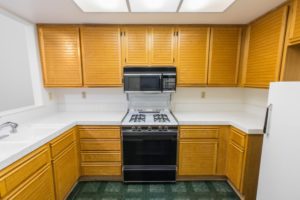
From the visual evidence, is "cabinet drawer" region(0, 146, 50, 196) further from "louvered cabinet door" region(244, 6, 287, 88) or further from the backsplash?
"louvered cabinet door" region(244, 6, 287, 88)

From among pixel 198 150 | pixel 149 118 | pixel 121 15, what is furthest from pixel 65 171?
pixel 121 15

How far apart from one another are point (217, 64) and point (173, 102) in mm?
895

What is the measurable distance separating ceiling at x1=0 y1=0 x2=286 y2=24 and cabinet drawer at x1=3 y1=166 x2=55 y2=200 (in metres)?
1.68

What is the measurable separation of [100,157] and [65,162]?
0.45 m

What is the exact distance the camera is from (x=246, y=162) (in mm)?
1764

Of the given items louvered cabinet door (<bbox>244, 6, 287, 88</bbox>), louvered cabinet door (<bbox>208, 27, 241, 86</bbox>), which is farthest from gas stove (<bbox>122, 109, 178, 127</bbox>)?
louvered cabinet door (<bbox>244, 6, 287, 88</bbox>)

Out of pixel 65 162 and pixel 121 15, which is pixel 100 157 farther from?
pixel 121 15

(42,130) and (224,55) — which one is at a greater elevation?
(224,55)

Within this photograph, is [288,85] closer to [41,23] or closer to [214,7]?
[214,7]

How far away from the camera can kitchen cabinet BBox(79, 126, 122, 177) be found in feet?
6.78

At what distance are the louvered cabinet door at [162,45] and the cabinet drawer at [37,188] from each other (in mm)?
1809

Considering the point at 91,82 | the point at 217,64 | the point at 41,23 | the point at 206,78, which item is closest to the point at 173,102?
the point at 206,78

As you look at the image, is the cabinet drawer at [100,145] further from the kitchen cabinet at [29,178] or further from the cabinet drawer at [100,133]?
the kitchen cabinet at [29,178]

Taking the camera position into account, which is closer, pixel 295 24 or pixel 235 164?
pixel 295 24
